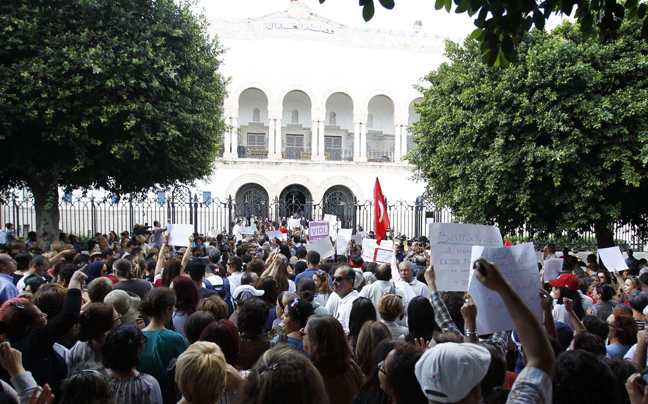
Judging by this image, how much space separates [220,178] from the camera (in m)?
32.5

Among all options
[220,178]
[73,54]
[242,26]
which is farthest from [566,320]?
[242,26]

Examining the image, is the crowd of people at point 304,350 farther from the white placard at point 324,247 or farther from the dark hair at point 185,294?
the white placard at point 324,247

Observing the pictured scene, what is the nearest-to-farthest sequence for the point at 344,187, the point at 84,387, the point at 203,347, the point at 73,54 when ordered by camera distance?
the point at 84,387, the point at 203,347, the point at 73,54, the point at 344,187

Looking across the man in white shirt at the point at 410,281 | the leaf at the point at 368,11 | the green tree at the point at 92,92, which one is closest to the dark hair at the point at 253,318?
the leaf at the point at 368,11

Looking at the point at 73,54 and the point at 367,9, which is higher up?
the point at 73,54

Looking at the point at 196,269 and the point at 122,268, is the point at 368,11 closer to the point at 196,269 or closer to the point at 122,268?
the point at 196,269

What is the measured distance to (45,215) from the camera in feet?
46.8

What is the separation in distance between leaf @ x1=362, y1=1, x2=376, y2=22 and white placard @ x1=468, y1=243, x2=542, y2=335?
226 centimetres

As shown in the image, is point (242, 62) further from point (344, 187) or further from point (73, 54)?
point (73, 54)

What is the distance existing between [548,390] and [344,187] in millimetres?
32619

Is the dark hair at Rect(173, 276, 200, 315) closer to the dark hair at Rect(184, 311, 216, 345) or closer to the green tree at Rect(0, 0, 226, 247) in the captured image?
the dark hair at Rect(184, 311, 216, 345)

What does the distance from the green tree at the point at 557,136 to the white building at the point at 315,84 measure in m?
19.0

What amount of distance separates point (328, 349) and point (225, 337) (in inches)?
30.0

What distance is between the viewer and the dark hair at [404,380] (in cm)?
254
